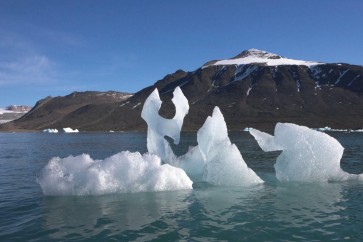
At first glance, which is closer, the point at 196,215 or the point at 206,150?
the point at 196,215

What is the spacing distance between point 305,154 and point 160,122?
10141 mm

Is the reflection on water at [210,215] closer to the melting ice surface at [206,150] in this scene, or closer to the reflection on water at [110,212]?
the reflection on water at [110,212]

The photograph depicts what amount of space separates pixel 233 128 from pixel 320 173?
16031 cm

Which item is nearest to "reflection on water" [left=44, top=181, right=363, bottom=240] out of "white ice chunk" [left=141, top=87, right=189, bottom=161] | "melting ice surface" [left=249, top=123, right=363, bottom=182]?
"melting ice surface" [left=249, top=123, right=363, bottom=182]

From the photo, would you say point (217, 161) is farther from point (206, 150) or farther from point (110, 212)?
point (110, 212)

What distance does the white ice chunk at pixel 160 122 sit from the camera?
1102 inches

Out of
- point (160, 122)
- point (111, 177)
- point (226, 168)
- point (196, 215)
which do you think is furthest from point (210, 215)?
point (160, 122)

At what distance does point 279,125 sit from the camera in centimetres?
2627

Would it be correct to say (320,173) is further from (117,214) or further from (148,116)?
(117,214)

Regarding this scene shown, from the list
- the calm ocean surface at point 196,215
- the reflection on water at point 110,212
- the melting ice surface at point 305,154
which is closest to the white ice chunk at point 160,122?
the calm ocean surface at point 196,215

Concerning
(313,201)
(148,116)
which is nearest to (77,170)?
(148,116)

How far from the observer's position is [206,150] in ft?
89.1

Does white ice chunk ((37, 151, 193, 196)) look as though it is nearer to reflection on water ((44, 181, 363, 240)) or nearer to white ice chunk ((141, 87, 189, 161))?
reflection on water ((44, 181, 363, 240))

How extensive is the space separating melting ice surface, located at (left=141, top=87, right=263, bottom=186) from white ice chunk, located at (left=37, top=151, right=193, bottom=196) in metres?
2.79
